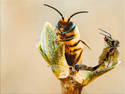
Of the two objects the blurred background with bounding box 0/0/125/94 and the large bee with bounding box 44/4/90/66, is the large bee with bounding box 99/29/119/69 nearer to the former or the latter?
the large bee with bounding box 44/4/90/66

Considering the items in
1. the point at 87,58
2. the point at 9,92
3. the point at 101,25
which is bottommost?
the point at 9,92

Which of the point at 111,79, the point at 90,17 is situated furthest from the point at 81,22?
the point at 111,79

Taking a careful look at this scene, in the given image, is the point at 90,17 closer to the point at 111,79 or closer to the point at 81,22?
the point at 81,22

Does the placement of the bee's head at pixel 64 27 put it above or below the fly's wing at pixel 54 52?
above

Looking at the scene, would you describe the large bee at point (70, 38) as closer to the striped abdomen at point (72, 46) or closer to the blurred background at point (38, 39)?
the striped abdomen at point (72, 46)

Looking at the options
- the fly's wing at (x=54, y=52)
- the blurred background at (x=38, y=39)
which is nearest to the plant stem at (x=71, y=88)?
the fly's wing at (x=54, y=52)

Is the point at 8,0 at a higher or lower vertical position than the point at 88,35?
higher
